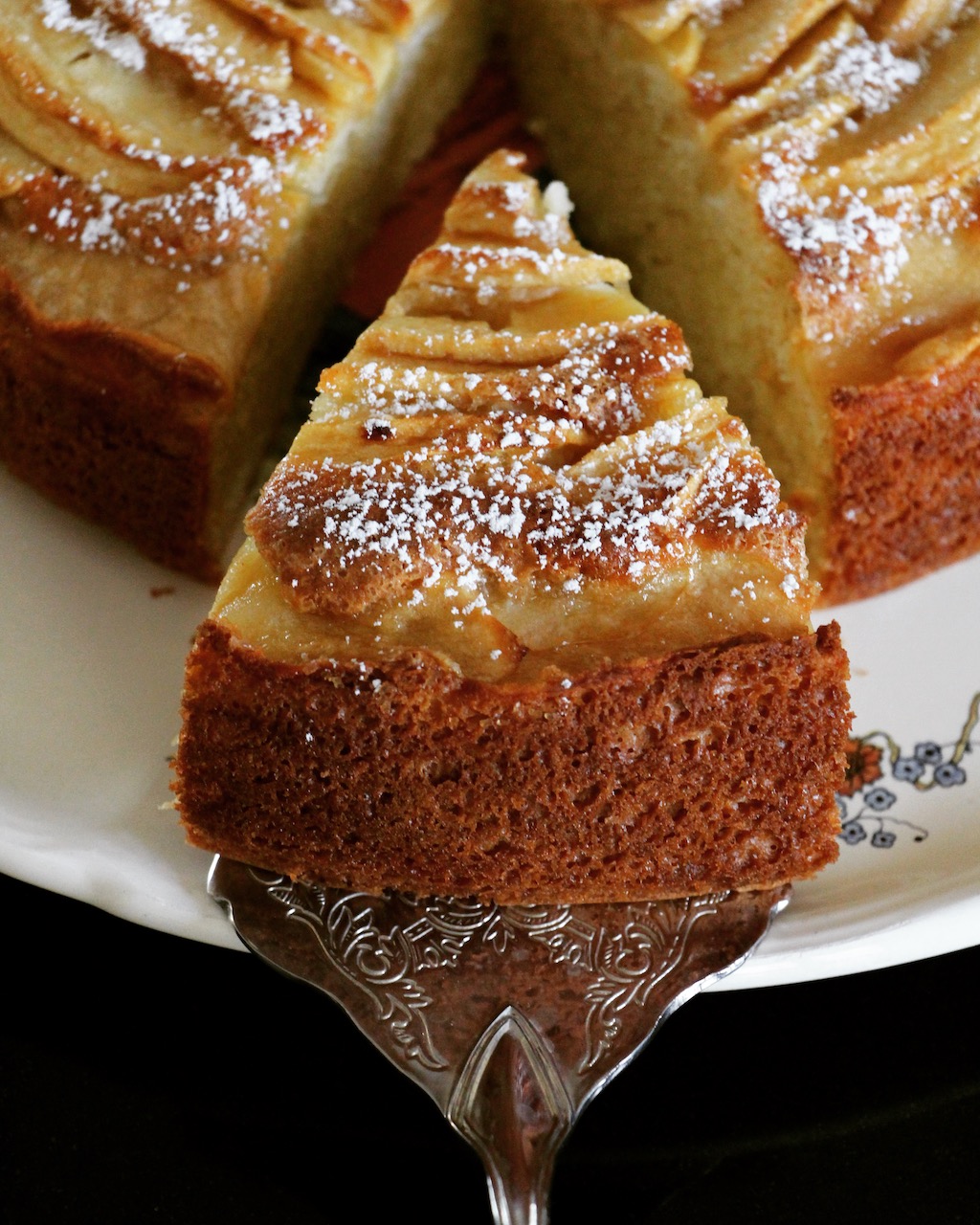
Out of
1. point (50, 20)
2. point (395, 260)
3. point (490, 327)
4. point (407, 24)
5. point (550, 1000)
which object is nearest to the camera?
point (550, 1000)

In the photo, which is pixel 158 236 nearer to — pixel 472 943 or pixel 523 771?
pixel 523 771

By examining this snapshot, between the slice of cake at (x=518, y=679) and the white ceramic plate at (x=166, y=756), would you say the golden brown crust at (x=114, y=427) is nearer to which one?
the white ceramic plate at (x=166, y=756)

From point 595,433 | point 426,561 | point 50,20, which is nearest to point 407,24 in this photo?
point 50,20

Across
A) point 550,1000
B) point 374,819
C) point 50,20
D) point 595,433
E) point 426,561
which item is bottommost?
point 550,1000

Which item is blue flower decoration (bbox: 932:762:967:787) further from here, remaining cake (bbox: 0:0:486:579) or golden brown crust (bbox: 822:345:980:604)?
remaining cake (bbox: 0:0:486:579)

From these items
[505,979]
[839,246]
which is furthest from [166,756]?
[839,246]

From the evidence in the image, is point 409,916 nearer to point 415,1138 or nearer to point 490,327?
point 415,1138
